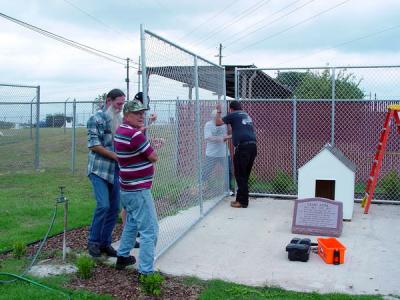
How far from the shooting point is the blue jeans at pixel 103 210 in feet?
18.2

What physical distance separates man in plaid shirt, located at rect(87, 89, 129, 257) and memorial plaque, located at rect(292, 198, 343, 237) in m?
2.74

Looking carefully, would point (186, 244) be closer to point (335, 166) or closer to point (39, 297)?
point (39, 297)

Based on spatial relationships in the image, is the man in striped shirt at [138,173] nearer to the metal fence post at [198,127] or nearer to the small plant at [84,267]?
the small plant at [84,267]

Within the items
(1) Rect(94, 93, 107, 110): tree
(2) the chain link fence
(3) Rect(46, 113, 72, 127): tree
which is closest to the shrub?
(2) the chain link fence

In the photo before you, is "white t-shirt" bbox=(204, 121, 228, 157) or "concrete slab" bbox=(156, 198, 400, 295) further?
"white t-shirt" bbox=(204, 121, 228, 157)

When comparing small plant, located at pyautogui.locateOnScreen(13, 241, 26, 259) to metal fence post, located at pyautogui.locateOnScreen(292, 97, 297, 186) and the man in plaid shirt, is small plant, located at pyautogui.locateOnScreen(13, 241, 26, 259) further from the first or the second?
metal fence post, located at pyautogui.locateOnScreen(292, 97, 297, 186)

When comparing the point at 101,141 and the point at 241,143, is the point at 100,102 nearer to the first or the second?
the point at 241,143

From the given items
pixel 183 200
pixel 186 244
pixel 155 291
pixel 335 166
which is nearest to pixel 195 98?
pixel 183 200

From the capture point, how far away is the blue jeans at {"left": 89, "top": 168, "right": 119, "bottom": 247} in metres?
5.54

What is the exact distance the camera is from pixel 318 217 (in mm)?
7062

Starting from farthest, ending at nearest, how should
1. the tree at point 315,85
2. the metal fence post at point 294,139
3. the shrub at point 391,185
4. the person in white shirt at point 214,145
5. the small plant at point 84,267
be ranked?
1. the tree at point 315,85
2. the metal fence post at point 294,139
3. the shrub at point 391,185
4. the person in white shirt at point 214,145
5. the small plant at point 84,267

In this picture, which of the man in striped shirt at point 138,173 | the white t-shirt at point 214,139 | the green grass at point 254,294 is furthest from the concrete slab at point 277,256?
the white t-shirt at point 214,139

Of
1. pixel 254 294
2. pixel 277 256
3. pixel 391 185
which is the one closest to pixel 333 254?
pixel 277 256

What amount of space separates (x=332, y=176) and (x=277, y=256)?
8.24ft
